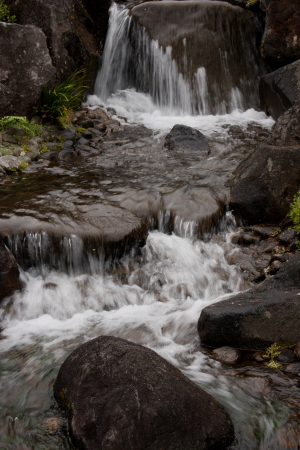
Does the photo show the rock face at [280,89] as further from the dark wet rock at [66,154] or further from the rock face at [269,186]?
Answer: the dark wet rock at [66,154]

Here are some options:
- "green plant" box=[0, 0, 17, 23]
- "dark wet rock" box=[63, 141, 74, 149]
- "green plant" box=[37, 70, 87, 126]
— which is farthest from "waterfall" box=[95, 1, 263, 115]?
"dark wet rock" box=[63, 141, 74, 149]

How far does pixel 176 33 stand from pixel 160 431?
37.9 feet

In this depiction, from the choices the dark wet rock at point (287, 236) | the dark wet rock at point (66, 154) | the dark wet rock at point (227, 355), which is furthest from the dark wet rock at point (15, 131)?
the dark wet rock at point (227, 355)

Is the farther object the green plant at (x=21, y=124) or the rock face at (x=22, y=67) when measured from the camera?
the rock face at (x=22, y=67)

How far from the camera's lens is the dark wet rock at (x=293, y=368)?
4.08 metres

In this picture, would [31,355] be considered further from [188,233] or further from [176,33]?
[176,33]

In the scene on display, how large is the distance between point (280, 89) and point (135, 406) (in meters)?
9.47

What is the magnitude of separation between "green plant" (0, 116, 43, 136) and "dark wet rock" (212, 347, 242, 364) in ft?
21.9

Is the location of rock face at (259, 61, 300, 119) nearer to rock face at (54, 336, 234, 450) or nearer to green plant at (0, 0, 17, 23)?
green plant at (0, 0, 17, 23)

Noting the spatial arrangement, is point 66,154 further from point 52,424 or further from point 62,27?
point 52,424

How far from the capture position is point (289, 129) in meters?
7.65

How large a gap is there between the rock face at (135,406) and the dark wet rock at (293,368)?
2.95 feet

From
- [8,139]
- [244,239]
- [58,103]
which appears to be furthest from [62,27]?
[244,239]

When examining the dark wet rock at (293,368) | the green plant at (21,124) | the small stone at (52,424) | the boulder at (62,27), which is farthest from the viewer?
the boulder at (62,27)
